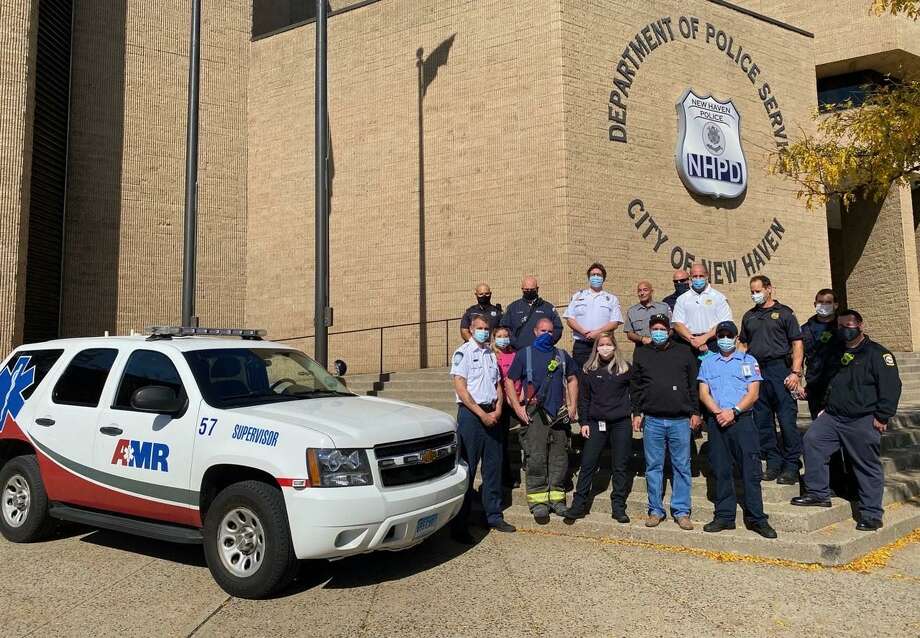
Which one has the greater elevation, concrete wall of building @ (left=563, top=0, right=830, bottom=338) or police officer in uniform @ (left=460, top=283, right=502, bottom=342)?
concrete wall of building @ (left=563, top=0, right=830, bottom=338)

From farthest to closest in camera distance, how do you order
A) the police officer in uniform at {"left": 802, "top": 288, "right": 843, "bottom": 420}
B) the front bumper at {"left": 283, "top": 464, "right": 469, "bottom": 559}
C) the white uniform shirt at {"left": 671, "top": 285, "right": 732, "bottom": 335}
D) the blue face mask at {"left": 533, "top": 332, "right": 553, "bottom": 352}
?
the white uniform shirt at {"left": 671, "top": 285, "right": 732, "bottom": 335} → the police officer in uniform at {"left": 802, "top": 288, "right": 843, "bottom": 420} → the blue face mask at {"left": 533, "top": 332, "right": 553, "bottom": 352} → the front bumper at {"left": 283, "top": 464, "right": 469, "bottom": 559}

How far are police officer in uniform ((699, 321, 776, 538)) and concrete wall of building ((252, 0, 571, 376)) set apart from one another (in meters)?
6.33

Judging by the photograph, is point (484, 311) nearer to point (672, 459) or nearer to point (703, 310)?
point (703, 310)

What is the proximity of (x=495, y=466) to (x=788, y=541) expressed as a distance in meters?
2.55

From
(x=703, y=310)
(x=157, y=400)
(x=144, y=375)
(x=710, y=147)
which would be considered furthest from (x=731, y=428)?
(x=710, y=147)

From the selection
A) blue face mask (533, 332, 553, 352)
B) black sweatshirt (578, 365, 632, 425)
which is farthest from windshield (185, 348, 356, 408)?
black sweatshirt (578, 365, 632, 425)

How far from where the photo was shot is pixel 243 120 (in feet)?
53.8

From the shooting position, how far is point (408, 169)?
14414mm

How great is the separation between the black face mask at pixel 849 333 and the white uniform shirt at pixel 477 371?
325 cm

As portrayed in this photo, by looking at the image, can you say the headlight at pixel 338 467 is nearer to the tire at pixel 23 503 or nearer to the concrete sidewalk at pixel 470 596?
the concrete sidewalk at pixel 470 596

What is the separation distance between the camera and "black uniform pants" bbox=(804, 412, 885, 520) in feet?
20.3

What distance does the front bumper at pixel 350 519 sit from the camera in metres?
4.58

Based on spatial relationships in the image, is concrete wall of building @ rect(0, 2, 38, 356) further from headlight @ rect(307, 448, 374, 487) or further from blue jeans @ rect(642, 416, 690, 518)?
blue jeans @ rect(642, 416, 690, 518)

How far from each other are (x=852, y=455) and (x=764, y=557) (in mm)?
1430
